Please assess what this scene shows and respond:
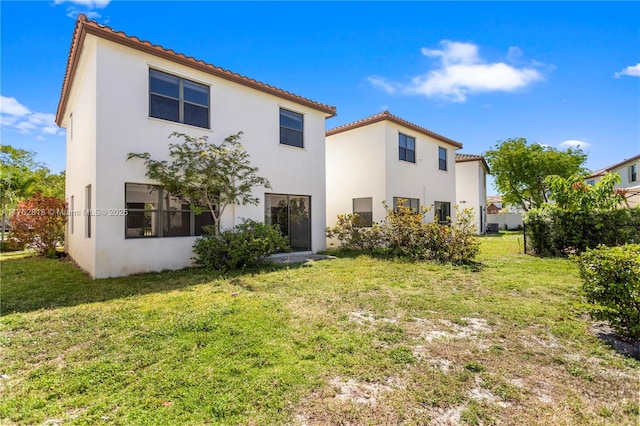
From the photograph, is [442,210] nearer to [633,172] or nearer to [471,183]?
[471,183]

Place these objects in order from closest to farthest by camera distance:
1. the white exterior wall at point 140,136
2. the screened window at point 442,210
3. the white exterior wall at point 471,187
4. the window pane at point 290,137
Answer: the white exterior wall at point 140,136
the window pane at point 290,137
the screened window at point 442,210
the white exterior wall at point 471,187

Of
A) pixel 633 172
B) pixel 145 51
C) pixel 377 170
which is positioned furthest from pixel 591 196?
pixel 633 172

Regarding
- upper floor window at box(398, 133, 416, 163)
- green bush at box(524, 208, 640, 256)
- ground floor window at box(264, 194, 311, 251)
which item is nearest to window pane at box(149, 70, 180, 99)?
ground floor window at box(264, 194, 311, 251)

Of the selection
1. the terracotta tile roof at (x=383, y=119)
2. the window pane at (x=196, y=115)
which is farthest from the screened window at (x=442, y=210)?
the window pane at (x=196, y=115)

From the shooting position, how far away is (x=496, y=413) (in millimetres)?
Result: 2750

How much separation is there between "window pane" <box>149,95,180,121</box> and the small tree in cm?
687

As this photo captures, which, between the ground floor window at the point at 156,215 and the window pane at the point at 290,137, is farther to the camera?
the window pane at the point at 290,137

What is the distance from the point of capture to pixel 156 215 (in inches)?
361

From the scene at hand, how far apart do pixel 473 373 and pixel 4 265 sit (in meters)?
14.5

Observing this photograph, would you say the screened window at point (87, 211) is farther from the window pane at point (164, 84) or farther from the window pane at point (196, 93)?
the window pane at point (196, 93)

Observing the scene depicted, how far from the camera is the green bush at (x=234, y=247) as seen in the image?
30.3 feet

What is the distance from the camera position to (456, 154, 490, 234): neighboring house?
85.8ft

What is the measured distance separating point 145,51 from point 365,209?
37.1ft

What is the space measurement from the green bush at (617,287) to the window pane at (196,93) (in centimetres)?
1058
